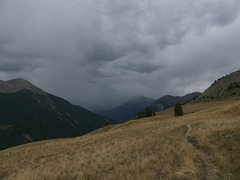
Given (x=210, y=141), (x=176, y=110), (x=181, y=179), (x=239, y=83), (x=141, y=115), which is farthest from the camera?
(x=239, y=83)

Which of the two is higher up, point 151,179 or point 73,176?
point 151,179

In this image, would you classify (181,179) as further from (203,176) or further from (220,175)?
(220,175)

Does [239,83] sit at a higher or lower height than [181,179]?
higher

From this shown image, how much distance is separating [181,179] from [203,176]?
92 centimetres

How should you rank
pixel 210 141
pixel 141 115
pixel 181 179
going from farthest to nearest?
pixel 141 115 < pixel 210 141 < pixel 181 179

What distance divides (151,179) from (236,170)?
3.54m

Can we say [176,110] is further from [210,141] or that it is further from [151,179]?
[151,179]

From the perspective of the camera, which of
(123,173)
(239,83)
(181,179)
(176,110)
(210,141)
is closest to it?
(181,179)

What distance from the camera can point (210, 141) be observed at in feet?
34.3

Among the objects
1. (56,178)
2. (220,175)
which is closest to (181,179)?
(220,175)

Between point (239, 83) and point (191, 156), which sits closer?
point (191, 156)

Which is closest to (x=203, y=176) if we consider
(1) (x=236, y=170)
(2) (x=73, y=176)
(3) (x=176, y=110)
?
(1) (x=236, y=170)

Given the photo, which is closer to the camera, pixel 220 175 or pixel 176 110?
pixel 220 175

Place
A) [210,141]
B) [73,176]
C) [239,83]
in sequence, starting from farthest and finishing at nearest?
[239,83], [210,141], [73,176]
